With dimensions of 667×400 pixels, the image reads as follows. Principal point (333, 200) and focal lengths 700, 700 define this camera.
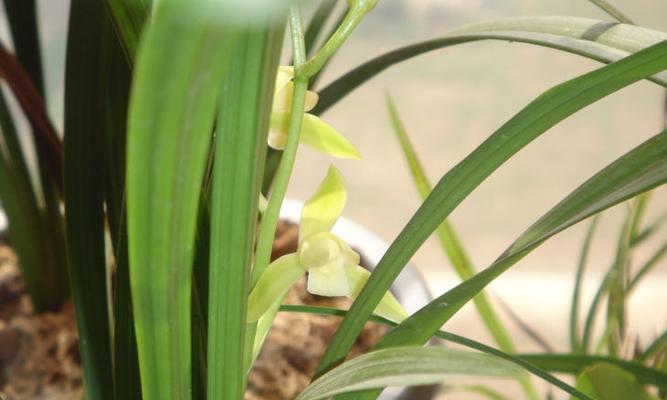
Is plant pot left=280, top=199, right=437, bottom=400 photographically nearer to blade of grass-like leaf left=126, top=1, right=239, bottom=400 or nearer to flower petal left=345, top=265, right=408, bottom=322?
flower petal left=345, top=265, right=408, bottom=322

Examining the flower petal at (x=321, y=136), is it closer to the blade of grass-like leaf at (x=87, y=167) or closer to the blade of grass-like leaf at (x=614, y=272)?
the blade of grass-like leaf at (x=87, y=167)

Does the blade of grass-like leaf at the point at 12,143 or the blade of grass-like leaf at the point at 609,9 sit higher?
the blade of grass-like leaf at the point at 609,9

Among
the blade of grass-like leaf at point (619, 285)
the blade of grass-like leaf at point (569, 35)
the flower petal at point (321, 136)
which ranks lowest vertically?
the flower petal at point (321, 136)

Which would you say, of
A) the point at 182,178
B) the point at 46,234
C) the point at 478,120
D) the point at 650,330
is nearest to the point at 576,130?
the point at 478,120

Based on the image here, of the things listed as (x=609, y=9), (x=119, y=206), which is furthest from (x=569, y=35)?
(x=119, y=206)

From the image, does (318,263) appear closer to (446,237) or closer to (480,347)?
(480,347)

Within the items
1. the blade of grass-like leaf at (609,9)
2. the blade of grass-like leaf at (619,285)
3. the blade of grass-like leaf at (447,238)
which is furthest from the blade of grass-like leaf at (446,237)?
the blade of grass-like leaf at (609,9)
